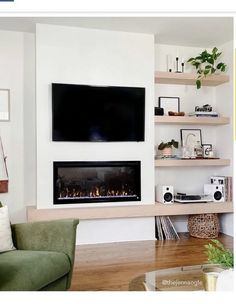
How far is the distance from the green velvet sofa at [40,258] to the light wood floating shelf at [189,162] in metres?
2.19

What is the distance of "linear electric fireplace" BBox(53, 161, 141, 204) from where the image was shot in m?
4.05

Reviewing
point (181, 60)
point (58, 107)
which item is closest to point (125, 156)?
point (58, 107)

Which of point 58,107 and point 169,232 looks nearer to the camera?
point 58,107

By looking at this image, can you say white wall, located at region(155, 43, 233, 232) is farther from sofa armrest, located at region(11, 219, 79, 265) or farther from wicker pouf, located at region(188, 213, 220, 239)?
sofa armrest, located at region(11, 219, 79, 265)

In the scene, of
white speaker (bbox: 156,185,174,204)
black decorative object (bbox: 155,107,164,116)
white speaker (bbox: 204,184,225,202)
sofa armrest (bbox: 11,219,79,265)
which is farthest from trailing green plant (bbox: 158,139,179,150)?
sofa armrest (bbox: 11,219,79,265)

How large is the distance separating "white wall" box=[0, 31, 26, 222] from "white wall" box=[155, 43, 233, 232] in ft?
5.97

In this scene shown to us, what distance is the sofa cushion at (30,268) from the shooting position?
1929 mm

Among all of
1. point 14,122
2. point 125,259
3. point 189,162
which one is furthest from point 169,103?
point 125,259

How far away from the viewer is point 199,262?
3361mm

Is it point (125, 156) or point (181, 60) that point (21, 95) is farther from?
point (181, 60)

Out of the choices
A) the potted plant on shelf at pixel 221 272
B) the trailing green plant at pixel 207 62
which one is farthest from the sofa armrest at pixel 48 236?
the trailing green plant at pixel 207 62

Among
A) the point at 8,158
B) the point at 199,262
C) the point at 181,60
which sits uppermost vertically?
the point at 181,60
